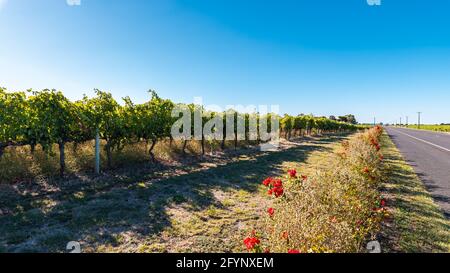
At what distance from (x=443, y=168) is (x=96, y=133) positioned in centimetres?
1625

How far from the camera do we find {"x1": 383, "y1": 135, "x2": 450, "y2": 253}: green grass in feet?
15.2

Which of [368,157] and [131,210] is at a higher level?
[368,157]

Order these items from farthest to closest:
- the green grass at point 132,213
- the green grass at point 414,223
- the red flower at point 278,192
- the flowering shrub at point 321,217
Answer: the red flower at point 278,192, the green grass at point 132,213, the green grass at point 414,223, the flowering shrub at point 321,217

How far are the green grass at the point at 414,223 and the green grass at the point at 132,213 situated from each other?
2793 millimetres

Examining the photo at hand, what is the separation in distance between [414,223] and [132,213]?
6.54 meters

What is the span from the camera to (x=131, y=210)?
6449 millimetres

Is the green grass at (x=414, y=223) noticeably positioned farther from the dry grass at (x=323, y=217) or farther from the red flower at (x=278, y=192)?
the red flower at (x=278, y=192)

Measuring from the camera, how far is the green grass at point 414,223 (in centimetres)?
463

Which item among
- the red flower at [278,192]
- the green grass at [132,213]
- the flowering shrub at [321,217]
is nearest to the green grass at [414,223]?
the flowering shrub at [321,217]

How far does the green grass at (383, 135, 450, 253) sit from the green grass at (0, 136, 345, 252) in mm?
2793

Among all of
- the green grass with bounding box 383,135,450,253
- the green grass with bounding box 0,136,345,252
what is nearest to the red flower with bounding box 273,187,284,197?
the green grass with bounding box 0,136,345,252

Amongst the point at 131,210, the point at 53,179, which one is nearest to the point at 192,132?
the point at 53,179
